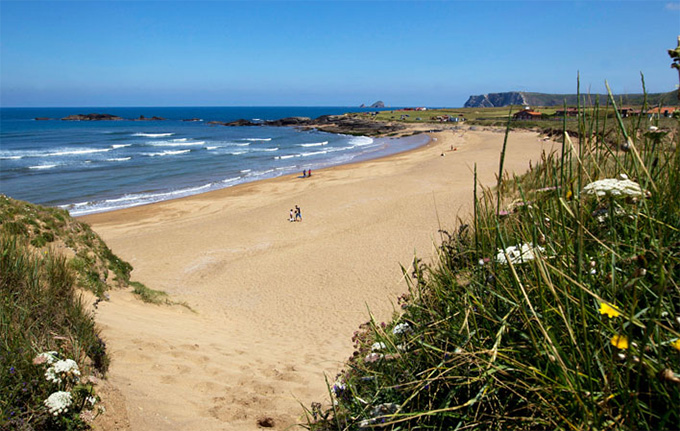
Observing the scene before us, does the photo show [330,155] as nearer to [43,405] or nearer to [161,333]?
[161,333]

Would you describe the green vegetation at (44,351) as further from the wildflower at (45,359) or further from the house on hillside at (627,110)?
the house on hillside at (627,110)

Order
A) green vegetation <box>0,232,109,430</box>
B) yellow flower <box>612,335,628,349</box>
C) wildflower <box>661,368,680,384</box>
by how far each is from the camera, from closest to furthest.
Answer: wildflower <box>661,368,680,384</box>, yellow flower <box>612,335,628,349</box>, green vegetation <box>0,232,109,430</box>

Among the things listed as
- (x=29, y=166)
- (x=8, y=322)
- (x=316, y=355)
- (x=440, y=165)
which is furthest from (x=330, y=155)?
(x=8, y=322)

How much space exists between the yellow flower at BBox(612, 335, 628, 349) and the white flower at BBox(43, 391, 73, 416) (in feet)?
9.74

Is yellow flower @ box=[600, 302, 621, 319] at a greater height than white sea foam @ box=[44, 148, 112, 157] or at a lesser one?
lesser

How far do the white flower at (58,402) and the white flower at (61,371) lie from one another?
0.10m

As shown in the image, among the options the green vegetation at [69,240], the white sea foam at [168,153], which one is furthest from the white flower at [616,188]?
the white sea foam at [168,153]

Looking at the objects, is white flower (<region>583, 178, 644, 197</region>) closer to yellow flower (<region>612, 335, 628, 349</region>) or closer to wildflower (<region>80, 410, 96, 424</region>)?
yellow flower (<region>612, 335, 628, 349</region>)

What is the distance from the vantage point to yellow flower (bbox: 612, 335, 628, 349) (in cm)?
130

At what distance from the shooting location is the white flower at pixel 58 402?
2613 millimetres

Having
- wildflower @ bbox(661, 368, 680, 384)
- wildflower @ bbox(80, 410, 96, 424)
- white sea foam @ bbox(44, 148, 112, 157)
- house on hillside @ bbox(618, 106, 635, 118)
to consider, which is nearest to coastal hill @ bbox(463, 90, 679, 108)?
house on hillside @ bbox(618, 106, 635, 118)

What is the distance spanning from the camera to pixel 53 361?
9.24ft

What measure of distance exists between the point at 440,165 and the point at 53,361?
32363 mm

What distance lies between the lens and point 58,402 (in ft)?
8.67
